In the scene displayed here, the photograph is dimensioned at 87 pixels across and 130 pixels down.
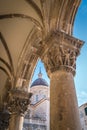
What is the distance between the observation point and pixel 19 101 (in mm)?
7445

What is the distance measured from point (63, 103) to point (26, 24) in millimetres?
4485

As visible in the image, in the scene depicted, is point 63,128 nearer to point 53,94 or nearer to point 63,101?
point 63,101

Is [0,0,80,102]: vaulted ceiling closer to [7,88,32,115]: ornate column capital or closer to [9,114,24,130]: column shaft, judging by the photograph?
[7,88,32,115]: ornate column capital

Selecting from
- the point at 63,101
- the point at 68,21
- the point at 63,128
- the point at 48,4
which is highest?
the point at 48,4

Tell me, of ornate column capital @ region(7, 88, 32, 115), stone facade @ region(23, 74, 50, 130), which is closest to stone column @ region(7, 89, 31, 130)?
ornate column capital @ region(7, 88, 32, 115)

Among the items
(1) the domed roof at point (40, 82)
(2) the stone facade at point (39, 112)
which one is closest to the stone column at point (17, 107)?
(2) the stone facade at point (39, 112)

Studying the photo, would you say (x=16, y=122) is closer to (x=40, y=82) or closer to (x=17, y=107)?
(x=17, y=107)

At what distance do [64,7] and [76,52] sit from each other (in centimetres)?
135

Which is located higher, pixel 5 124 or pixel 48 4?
pixel 48 4

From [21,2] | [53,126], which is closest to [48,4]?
[21,2]

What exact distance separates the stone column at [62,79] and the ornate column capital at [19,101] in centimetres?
305

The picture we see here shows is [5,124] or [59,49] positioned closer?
[59,49]

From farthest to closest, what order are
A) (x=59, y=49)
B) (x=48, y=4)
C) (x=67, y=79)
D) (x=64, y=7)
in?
(x=48, y=4) → (x=64, y=7) → (x=59, y=49) → (x=67, y=79)

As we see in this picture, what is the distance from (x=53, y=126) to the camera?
12.1 ft
